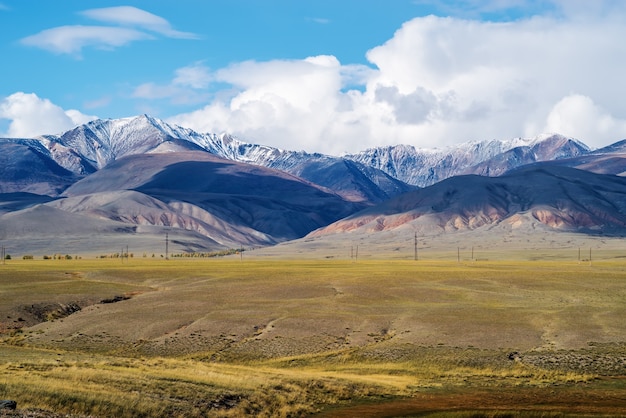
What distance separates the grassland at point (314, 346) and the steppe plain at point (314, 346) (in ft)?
0.46

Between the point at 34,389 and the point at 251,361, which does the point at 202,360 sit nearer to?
the point at 251,361

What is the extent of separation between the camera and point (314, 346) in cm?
5488

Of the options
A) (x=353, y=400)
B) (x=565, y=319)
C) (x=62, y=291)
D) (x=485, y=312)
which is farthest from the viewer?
(x=62, y=291)

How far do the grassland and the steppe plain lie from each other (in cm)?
14

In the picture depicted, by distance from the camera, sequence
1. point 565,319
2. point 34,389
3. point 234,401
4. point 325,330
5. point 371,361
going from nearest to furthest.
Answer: point 34,389 → point 234,401 → point 371,361 → point 325,330 → point 565,319

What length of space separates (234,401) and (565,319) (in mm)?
37333

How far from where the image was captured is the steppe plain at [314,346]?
35.4m

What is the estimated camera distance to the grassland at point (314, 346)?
116ft

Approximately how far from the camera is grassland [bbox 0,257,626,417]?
116 ft

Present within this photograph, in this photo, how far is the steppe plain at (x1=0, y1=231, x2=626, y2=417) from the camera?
35.4 meters

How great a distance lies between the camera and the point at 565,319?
6444 cm

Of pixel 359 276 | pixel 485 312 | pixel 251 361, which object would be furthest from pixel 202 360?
pixel 359 276

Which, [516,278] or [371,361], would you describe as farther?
[516,278]

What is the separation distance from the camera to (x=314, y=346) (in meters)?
54.9
